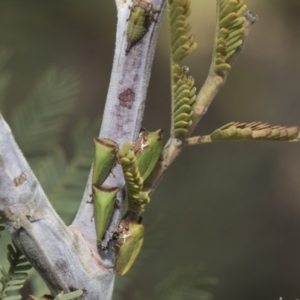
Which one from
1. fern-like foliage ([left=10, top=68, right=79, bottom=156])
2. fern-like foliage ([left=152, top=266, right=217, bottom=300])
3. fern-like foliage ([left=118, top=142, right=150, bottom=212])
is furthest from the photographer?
fern-like foliage ([left=10, top=68, right=79, bottom=156])

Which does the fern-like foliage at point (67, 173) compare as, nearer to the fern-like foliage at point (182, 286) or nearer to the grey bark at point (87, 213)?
the fern-like foliage at point (182, 286)

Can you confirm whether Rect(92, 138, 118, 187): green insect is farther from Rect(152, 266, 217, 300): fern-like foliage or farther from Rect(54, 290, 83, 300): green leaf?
Rect(152, 266, 217, 300): fern-like foliage

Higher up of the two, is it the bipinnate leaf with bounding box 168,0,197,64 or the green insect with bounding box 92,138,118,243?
the bipinnate leaf with bounding box 168,0,197,64

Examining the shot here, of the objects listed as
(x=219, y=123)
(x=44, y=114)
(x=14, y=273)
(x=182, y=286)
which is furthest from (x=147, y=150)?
(x=219, y=123)

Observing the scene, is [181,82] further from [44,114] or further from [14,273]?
[44,114]

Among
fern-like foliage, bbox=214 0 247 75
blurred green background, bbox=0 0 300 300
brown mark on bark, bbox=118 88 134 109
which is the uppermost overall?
fern-like foliage, bbox=214 0 247 75

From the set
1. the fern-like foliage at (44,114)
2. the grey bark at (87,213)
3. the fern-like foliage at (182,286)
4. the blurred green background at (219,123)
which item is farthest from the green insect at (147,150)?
the blurred green background at (219,123)

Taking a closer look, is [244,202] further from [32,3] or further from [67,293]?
[67,293]

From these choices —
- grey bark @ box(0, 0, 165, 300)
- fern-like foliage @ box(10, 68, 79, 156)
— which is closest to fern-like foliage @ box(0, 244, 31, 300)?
grey bark @ box(0, 0, 165, 300)
